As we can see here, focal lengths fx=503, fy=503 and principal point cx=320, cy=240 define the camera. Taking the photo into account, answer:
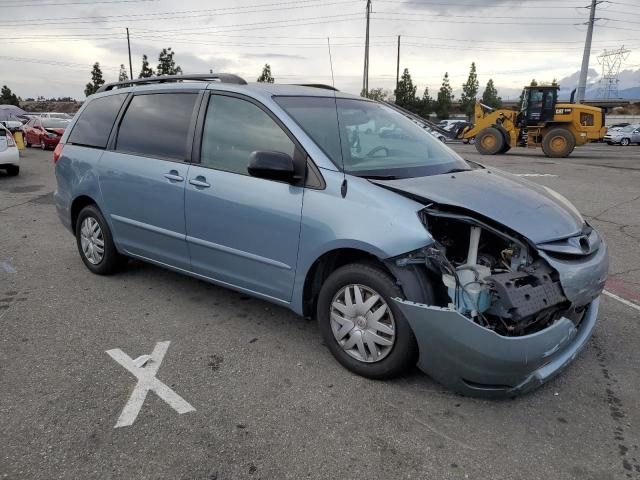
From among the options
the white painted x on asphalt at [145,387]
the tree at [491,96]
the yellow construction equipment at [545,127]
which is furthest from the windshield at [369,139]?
the tree at [491,96]

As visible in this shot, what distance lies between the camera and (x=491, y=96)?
74562mm

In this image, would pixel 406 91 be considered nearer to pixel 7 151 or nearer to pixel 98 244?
pixel 7 151

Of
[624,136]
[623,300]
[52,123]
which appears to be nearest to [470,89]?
[624,136]

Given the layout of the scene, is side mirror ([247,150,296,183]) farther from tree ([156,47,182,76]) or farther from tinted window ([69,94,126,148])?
tree ([156,47,182,76])

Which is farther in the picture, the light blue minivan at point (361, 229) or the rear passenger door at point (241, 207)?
the rear passenger door at point (241, 207)

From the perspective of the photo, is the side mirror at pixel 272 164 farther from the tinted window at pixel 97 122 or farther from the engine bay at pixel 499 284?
the tinted window at pixel 97 122

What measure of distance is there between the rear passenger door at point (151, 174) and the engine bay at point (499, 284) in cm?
200

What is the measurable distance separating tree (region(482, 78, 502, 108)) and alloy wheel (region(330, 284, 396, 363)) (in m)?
76.6

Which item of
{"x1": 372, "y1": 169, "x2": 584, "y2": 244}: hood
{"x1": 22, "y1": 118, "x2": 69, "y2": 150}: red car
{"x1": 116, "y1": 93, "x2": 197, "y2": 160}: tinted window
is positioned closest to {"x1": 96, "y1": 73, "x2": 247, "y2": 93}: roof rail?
{"x1": 116, "y1": 93, "x2": 197, "y2": 160}: tinted window

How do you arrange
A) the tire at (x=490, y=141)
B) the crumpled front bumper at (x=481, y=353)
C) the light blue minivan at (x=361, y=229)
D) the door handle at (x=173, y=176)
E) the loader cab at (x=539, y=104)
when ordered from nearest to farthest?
the crumpled front bumper at (x=481, y=353), the light blue minivan at (x=361, y=229), the door handle at (x=173, y=176), the loader cab at (x=539, y=104), the tire at (x=490, y=141)

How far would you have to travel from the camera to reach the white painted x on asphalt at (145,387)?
2729 mm

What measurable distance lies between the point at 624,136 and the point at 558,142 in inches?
628

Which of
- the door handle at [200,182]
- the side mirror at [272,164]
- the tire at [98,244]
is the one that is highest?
the side mirror at [272,164]

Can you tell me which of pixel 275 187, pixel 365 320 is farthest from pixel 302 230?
pixel 365 320
